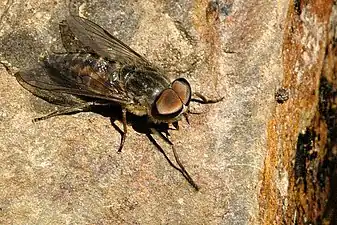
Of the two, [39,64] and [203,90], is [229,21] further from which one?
[39,64]

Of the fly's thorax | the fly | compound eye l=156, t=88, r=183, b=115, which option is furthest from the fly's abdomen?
compound eye l=156, t=88, r=183, b=115

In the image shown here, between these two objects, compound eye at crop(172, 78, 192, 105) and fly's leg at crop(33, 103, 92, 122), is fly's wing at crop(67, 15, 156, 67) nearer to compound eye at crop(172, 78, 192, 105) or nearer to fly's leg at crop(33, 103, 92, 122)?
compound eye at crop(172, 78, 192, 105)

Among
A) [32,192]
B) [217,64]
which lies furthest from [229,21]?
[32,192]

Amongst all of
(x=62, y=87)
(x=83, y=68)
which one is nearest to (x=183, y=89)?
(x=83, y=68)

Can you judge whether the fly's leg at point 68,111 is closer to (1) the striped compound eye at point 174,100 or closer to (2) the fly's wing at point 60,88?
(2) the fly's wing at point 60,88

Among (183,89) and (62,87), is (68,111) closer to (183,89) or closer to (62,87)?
(62,87)
